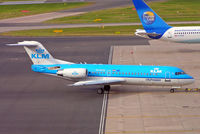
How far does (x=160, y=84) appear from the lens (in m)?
43.3

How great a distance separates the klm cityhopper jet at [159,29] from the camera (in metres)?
64.1

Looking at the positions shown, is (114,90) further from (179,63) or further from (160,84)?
(179,63)

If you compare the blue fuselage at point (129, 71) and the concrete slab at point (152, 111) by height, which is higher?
the blue fuselage at point (129, 71)

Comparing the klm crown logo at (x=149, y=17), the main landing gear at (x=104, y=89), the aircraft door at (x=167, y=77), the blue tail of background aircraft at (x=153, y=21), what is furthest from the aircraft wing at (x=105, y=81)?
the klm crown logo at (x=149, y=17)

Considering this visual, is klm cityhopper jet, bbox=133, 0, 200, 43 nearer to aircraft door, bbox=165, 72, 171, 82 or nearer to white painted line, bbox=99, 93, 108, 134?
aircraft door, bbox=165, 72, 171, 82

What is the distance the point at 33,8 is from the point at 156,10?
38.5 m

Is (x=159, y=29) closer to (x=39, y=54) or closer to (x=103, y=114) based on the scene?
(x=39, y=54)

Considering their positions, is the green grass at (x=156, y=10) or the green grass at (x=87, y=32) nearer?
the green grass at (x=87, y=32)

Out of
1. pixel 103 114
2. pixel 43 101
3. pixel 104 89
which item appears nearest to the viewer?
pixel 103 114

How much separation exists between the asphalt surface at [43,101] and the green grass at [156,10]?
33646mm

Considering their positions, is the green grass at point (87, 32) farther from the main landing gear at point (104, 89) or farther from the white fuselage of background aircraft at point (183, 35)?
the main landing gear at point (104, 89)

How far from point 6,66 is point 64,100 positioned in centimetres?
1977

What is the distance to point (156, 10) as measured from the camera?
107m

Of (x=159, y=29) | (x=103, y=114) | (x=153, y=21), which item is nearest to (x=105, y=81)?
(x=103, y=114)
